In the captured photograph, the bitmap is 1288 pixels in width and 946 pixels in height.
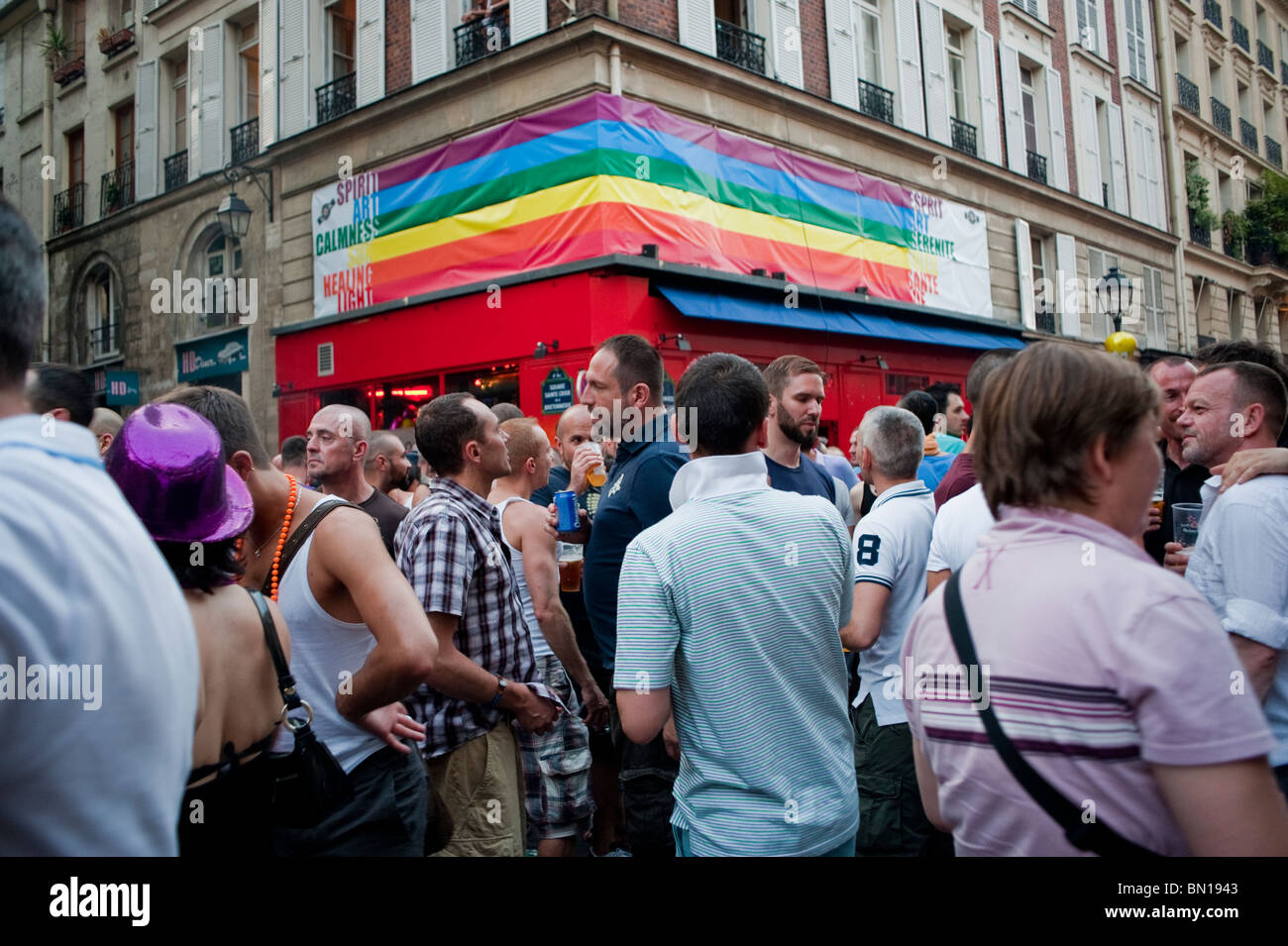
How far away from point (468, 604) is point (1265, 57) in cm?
3313

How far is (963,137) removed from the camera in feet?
54.1

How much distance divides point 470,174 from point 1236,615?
1149 cm

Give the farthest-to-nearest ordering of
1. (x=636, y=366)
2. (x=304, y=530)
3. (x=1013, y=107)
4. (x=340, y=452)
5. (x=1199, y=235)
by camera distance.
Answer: (x=1199, y=235)
(x=1013, y=107)
(x=340, y=452)
(x=636, y=366)
(x=304, y=530)

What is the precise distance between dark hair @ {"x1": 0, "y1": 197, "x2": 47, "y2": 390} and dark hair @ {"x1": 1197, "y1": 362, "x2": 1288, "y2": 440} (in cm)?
311

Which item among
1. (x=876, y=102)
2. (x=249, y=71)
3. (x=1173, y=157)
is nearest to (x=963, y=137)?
(x=876, y=102)

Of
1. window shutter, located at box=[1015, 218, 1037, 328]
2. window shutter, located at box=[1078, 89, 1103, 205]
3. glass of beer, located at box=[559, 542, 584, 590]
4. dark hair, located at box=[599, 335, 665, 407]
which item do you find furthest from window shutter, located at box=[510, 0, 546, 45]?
window shutter, located at box=[1078, 89, 1103, 205]

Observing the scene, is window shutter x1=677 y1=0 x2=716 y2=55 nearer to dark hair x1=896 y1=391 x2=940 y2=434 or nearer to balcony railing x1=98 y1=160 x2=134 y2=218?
dark hair x1=896 y1=391 x2=940 y2=434

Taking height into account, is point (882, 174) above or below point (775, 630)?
above

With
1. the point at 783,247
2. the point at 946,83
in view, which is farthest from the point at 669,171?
the point at 946,83

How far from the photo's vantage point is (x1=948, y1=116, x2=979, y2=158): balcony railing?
16297 millimetres

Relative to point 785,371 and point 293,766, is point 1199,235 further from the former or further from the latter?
point 293,766

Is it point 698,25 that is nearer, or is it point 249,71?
point 698,25
